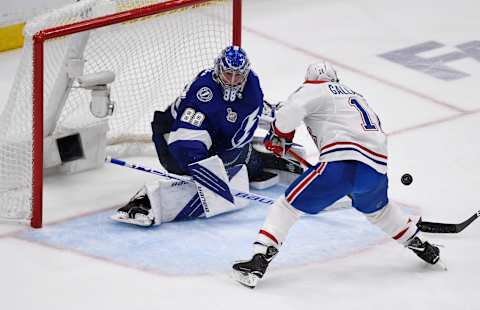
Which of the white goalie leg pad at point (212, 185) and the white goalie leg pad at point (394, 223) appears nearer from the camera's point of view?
the white goalie leg pad at point (394, 223)

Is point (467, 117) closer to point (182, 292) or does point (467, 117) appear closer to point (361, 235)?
point (361, 235)

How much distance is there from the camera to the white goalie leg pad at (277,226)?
492 centimetres

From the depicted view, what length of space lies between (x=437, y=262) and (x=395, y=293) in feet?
0.84

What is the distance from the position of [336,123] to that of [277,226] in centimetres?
42

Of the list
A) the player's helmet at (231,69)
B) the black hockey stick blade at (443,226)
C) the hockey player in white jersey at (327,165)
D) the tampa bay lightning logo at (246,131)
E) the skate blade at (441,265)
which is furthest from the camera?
the tampa bay lightning logo at (246,131)

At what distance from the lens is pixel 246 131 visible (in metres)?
5.69

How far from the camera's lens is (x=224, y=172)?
5.49m

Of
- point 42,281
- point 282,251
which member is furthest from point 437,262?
point 42,281

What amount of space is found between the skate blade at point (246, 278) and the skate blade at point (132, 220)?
612 millimetres

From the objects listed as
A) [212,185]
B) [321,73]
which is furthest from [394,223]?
[212,185]

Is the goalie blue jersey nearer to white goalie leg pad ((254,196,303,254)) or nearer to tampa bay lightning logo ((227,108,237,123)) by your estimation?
tampa bay lightning logo ((227,108,237,123))

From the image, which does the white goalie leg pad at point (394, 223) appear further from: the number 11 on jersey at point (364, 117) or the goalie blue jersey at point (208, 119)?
the goalie blue jersey at point (208, 119)

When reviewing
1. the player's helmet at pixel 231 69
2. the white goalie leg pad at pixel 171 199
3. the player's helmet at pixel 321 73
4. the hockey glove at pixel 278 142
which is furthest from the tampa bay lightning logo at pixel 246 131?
the player's helmet at pixel 321 73

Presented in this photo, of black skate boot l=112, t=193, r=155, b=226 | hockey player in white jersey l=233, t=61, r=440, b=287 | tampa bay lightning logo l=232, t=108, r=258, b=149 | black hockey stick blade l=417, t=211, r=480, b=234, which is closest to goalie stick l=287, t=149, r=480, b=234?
black hockey stick blade l=417, t=211, r=480, b=234
